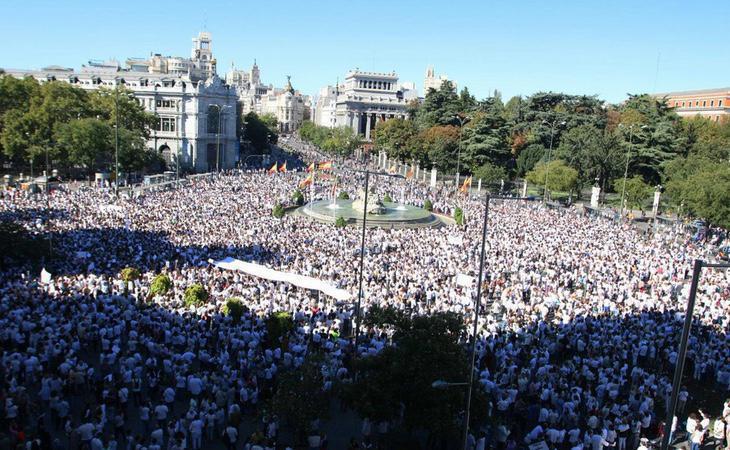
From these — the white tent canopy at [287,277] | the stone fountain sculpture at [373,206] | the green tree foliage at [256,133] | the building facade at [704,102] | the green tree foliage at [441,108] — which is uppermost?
the building facade at [704,102]

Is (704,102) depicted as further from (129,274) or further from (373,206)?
(129,274)

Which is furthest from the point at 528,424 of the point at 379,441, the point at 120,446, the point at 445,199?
the point at 445,199

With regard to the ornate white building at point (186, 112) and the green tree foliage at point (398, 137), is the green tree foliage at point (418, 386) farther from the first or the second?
the green tree foliage at point (398, 137)

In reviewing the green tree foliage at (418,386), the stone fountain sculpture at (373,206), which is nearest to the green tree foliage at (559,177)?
the stone fountain sculpture at (373,206)

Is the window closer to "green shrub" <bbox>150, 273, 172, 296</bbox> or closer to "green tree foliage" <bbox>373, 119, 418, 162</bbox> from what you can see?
"green tree foliage" <bbox>373, 119, 418, 162</bbox>

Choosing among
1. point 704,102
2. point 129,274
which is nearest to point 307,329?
point 129,274
